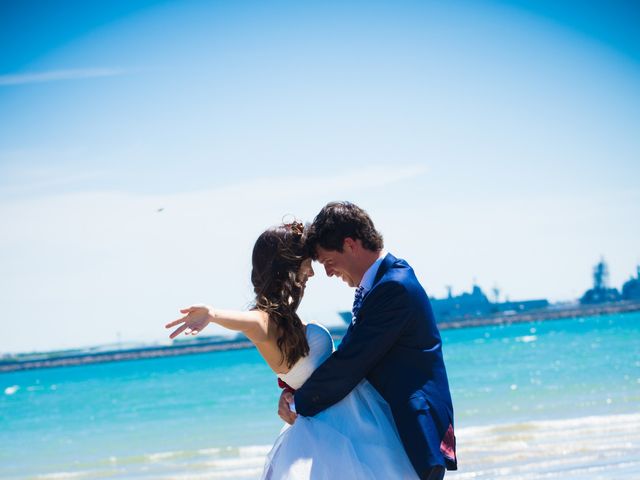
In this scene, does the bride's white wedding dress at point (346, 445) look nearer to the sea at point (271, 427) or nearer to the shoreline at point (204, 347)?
the sea at point (271, 427)

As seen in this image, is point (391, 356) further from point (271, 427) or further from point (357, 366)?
point (271, 427)

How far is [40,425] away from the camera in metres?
23.5

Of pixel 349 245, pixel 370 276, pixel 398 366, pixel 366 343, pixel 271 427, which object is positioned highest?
Result: pixel 349 245

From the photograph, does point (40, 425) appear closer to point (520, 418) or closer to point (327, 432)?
point (520, 418)

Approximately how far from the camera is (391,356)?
346 centimetres

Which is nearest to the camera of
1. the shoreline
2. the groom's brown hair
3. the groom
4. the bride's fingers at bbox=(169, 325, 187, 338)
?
the bride's fingers at bbox=(169, 325, 187, 338)

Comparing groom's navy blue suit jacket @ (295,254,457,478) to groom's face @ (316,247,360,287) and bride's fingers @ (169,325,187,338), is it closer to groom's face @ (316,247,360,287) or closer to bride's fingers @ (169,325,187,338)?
groom's face @ (316,247,360,287)

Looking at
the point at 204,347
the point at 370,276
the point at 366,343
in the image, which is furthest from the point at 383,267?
the point at 204,347

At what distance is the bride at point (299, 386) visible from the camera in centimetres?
337

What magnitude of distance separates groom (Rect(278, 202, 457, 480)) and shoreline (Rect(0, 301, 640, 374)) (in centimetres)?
7874

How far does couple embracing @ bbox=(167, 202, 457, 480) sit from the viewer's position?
3357 mm

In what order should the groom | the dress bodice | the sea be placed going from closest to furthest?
the groom
the dress bodice
the sea

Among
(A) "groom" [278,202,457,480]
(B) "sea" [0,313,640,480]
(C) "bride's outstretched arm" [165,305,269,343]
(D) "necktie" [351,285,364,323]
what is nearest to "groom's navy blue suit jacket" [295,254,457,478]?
(A) "groom" [278,202,457,480]

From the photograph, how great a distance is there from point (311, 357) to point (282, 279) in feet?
1.13
